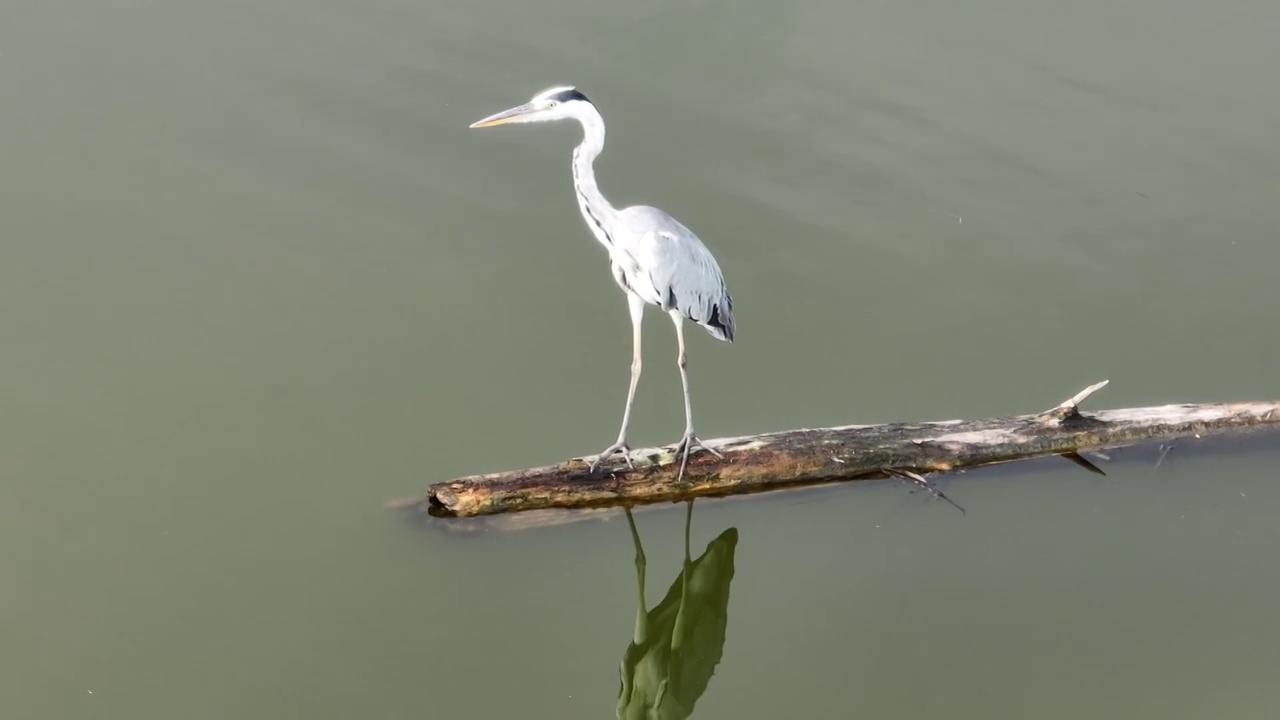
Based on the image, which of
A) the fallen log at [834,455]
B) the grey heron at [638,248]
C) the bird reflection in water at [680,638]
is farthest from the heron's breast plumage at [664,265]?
the bird reflection in water at [680,638]

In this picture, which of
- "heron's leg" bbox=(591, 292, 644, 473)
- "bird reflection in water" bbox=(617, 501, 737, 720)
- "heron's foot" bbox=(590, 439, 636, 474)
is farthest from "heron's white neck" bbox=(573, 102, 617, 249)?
"bird reflection in water" bbox=(617, 501, 737, 720)

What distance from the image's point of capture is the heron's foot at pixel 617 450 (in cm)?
491

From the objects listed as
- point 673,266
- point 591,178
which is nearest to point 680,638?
point 673,266

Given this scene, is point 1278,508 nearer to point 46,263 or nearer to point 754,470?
point 754,470

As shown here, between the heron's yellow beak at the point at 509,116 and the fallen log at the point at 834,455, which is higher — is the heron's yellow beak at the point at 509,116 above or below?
above

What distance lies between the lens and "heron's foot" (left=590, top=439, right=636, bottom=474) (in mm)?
4914

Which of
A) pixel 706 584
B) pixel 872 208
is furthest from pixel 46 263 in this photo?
pixel 872 208

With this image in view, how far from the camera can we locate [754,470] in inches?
200

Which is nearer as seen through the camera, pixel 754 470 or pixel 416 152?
pixel 754 470

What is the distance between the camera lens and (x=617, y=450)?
16.7 feet

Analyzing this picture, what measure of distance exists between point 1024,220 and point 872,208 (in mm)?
917

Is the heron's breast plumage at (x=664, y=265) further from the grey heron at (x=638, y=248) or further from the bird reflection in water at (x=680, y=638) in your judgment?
the bird reflection in water at (x=680, y=638)

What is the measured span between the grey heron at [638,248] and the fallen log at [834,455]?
87mm

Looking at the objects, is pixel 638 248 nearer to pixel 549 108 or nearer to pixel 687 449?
pixel 549 108
